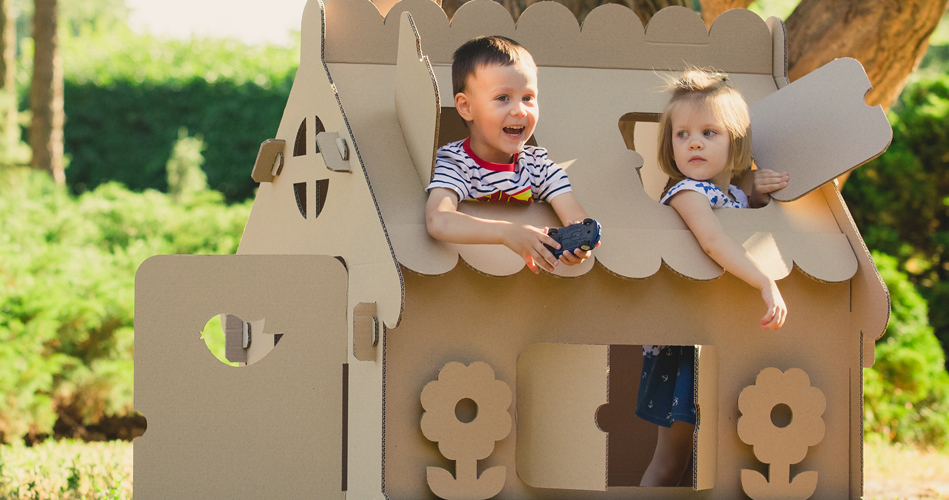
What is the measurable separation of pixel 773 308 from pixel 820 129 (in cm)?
57

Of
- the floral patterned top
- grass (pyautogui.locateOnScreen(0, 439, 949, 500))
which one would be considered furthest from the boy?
grass (pyautogui.locateOnScreen(0, 439, 949, 500))

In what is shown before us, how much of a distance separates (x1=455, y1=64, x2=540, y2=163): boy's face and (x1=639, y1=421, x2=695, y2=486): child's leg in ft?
3.17

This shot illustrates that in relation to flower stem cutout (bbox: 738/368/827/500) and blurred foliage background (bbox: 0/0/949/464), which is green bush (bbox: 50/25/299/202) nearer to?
blurred foliage background (bbox: 0/0/949/464)

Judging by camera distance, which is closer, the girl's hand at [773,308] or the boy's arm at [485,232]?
the boy's arm at [485,232]

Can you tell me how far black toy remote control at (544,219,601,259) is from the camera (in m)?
1.47

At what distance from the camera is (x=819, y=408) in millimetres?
1769

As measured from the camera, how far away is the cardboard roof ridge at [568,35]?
6.83 feet

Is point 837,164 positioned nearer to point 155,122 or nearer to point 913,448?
point 913,448

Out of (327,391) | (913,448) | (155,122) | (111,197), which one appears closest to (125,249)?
(111,197)

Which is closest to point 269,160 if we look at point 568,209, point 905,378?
point 568,209

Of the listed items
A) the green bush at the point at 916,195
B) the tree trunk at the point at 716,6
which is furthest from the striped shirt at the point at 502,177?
the green bush at the point at 916,195

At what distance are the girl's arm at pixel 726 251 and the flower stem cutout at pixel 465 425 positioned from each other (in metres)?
0.53

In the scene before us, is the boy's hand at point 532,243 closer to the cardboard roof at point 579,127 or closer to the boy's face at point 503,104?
the cardboard roof at point 579,127

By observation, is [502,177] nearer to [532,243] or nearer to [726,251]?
[532,243]
